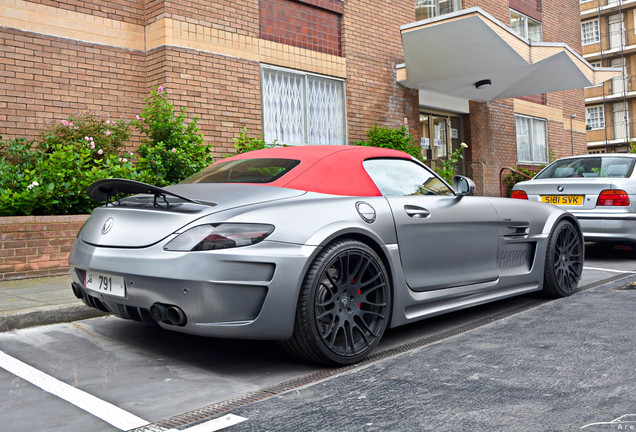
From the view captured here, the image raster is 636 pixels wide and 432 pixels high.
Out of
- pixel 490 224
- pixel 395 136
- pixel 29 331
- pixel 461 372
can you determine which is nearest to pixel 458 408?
pixel 461 372

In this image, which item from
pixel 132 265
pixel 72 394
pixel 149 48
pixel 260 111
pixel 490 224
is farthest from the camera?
pixel 260 111

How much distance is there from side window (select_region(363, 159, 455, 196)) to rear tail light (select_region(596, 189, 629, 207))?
4056 millimetres

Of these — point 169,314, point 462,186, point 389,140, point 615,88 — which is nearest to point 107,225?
point 169,314

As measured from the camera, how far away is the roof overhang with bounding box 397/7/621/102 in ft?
39.1

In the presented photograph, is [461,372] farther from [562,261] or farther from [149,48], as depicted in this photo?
[149,48]

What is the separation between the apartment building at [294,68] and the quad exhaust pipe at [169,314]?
5899 mm

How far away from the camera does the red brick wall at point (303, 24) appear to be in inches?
431

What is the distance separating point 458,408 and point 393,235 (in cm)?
139

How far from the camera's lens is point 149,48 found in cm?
958

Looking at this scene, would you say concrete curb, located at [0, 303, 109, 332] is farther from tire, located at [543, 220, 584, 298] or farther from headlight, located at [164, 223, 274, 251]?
tire, located at [543, 220, 584, 298]

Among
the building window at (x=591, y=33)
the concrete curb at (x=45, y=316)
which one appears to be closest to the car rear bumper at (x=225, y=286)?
the concrete curb at (x=45, y=316)

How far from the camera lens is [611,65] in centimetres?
4772

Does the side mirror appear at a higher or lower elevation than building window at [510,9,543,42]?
lower

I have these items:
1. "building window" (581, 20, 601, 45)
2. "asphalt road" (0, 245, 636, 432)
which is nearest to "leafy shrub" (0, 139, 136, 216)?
"asphalt road" (0, 245, 636, 432)
